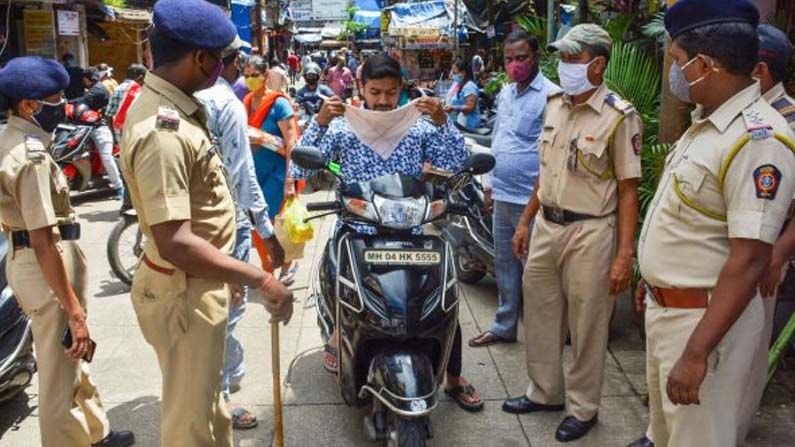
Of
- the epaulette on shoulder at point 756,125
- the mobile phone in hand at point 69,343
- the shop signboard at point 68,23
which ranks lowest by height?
the mobile phone in hand at point 69,343

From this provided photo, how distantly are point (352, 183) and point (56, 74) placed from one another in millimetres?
1300

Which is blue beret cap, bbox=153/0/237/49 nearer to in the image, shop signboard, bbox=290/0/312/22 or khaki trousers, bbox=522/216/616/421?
khaki trousers, bbox=522/216/616/421

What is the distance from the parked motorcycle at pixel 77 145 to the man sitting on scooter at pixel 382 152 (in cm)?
587

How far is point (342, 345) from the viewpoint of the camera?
3.30 m

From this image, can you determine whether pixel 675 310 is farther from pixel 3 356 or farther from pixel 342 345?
pixel 3 356

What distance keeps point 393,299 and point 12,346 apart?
1946mm

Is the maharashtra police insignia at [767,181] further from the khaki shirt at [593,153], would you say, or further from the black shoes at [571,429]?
the black shoes at [571,429]

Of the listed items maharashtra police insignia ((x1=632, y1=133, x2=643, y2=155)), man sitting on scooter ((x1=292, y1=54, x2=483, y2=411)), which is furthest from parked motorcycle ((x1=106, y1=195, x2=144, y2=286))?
maharashtra police insignia ((x1=632, y1=133, x2=643, y2=155))

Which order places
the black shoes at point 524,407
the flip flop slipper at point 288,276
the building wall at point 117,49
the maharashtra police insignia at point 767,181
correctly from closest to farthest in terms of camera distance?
the maharashtra police insignia at point 767,181 → the black shoes at point 524,407 → the flip flop slipper at point 288,276 → the building wall at point 117,49

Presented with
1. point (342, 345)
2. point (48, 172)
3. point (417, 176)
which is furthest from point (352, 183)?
point (48, 172)

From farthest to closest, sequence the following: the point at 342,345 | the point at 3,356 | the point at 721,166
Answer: the point at 3,356 → the point at 342,345 → the point at 721,166

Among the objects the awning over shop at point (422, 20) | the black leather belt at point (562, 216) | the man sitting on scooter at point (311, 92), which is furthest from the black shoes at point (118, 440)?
the awning over shop at point (422, 20)

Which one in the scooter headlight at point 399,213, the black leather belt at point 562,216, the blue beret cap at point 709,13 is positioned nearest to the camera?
the blue beret cap at point 709,13

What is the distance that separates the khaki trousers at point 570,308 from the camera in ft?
11.5
